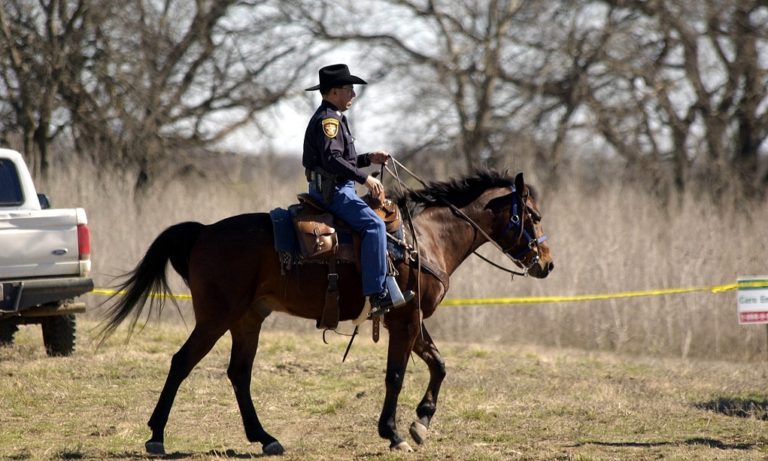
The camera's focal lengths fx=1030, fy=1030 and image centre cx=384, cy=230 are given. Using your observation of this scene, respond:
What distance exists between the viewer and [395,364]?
7449 mm

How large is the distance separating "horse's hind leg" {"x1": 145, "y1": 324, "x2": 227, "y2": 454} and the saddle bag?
811mm

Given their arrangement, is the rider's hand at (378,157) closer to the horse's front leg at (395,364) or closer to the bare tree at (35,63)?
the horse's front leg at (395,364)

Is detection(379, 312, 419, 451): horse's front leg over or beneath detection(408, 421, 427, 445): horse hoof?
over

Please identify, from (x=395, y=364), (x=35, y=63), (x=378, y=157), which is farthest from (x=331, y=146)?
(x=35, y=63)

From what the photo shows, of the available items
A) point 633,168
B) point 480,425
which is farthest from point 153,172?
point 480,425

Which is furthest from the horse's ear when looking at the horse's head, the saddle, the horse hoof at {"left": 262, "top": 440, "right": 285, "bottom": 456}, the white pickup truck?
the white pickup truck

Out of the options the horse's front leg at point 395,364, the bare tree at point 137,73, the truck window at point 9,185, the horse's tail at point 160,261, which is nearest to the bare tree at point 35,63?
the bare tree at point 137,73

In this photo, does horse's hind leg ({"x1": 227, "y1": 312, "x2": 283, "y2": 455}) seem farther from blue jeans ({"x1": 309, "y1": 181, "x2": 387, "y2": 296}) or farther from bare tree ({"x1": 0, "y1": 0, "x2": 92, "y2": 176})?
bare tree ({"x1": 0, "y1": 0, "x2": 92, "y2": 176})

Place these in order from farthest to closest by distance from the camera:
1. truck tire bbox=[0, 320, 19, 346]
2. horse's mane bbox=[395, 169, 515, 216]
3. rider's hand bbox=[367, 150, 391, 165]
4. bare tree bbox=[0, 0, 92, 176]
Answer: bare tree bbox=[0, 0, 92, 176] → truck tire bbox=[0, 320, 19, 346] → horse's mane bbox=[395, 169, 515, 216] → rider's hand bbox=[367, 150, 391, 165]

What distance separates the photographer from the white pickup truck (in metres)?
9.95

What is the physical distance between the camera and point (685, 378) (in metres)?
11.4

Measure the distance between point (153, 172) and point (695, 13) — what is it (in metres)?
12.7

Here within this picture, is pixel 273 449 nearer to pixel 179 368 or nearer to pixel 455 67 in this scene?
pixel 179 368

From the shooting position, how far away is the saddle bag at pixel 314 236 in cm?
712
